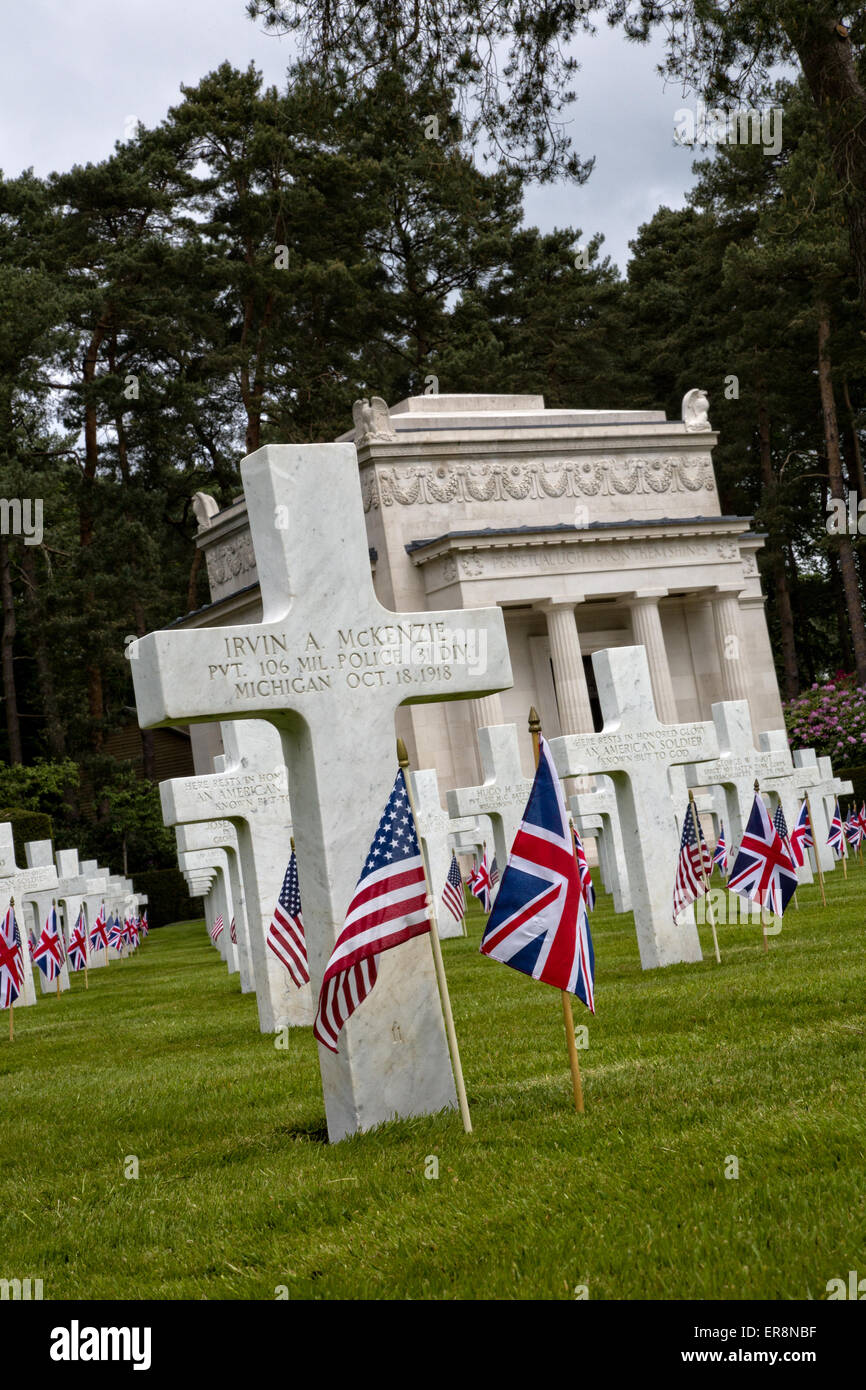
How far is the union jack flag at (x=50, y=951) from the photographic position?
1881 centimetres

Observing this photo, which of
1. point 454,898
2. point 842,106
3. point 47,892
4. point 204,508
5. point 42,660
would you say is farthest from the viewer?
point 204,508

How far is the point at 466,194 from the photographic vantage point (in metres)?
13.0

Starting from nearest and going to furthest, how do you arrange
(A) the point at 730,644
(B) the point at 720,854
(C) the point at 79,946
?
1. (B) the point at 720,854
2. (C) the point at 79,946
3. (A) the point at 730,644

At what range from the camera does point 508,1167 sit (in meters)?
5.20

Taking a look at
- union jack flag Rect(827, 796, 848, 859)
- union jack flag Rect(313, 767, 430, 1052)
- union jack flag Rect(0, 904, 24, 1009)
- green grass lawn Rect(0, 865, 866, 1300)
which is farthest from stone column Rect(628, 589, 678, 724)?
union jack flag Rect(313, 767, 430, 1052)

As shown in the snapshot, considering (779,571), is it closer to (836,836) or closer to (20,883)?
(836,836)

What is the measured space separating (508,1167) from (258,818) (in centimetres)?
705

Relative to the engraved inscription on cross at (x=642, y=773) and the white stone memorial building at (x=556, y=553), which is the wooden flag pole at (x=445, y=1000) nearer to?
the engraved inscription on cross at (x=642, y=773)

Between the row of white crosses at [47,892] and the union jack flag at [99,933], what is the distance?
12.9 inches

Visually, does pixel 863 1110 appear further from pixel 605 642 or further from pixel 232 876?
pixel 605 642

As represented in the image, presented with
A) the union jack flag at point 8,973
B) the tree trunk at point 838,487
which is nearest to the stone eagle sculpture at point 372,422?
the tree trunk at point 838,487

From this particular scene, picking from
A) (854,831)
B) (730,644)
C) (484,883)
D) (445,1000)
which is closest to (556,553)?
(730,644)

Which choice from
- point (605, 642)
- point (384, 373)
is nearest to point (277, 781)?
point (605, 642)

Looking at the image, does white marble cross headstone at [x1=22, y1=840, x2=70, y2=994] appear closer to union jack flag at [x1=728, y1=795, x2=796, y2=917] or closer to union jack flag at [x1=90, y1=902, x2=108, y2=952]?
union jack flag at [x1=90, y1=902, x2=108, y2=952]
